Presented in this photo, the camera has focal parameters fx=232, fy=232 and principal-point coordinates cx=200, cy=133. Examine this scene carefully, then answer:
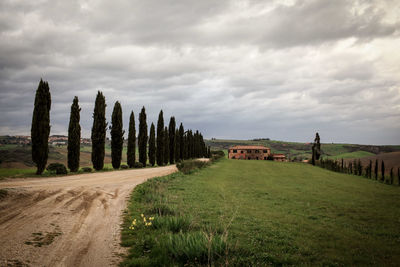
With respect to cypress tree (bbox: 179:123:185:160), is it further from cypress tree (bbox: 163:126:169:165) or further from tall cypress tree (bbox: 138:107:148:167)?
tall cypress tree (bbox: 138:107:148:167)

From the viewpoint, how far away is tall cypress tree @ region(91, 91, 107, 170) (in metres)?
33.4

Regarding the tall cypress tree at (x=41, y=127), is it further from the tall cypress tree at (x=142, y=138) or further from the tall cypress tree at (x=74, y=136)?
the tall cypress tree at (x=142, y=138)

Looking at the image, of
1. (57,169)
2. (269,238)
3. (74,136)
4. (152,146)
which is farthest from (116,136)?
(269,238)

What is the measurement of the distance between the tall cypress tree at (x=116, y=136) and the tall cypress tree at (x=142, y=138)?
27.9 ft

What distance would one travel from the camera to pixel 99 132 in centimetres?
3462

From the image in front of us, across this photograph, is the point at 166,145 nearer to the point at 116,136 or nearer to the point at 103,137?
the point at 116,136

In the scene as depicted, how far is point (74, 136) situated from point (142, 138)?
1817cm

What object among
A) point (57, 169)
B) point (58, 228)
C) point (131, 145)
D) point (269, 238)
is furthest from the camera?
point (131, 145)

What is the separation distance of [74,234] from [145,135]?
4173 cm

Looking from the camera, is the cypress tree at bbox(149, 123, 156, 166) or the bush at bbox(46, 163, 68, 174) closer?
the bush at bbox(46, 163, 68, 174)

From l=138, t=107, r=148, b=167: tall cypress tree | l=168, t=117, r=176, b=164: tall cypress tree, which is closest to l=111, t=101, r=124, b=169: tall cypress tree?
l=138, t=107, r=148, b=167: tall cypress tree

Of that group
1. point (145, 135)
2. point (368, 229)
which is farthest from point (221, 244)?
point (145, 135)

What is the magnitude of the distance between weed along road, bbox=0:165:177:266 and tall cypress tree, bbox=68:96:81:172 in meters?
17.8

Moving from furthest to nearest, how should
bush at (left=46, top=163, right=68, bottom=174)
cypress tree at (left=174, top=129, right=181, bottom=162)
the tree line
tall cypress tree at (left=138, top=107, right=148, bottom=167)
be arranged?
1. cypress tree at (left=174, top=129, right=181, bottom=162)
2. the tree line
3. tall cypress tree at (left=138, top=107, right=148, bottom=167)
4. bush at (left=46, top=163, right=68, bottom=174)
